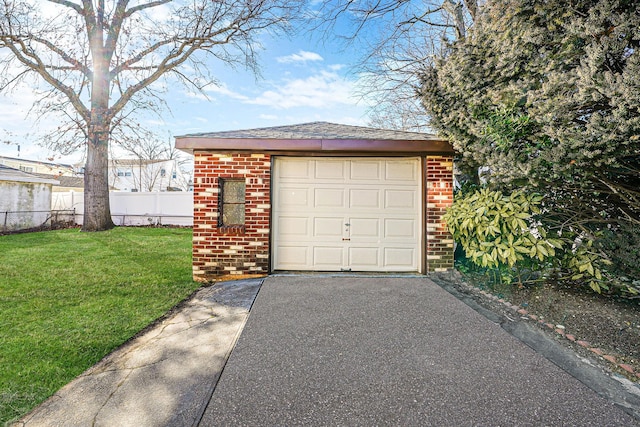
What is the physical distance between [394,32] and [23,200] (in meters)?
15.5

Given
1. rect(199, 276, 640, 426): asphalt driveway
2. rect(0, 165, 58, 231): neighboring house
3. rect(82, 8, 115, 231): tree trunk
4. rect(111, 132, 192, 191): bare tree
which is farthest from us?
rect(111, 132, 192, 191): bare tree

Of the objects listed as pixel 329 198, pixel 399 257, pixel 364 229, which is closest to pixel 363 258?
pixel 364 229

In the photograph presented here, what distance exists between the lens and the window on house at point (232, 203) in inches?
213

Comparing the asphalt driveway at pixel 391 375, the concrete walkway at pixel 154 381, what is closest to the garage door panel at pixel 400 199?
the asphalt driveway at pixel 391 375

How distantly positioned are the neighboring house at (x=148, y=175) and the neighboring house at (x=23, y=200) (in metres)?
15.1

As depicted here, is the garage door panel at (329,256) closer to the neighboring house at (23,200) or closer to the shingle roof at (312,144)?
the shingle roof at (312,144)

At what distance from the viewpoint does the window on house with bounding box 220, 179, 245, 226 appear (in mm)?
5406

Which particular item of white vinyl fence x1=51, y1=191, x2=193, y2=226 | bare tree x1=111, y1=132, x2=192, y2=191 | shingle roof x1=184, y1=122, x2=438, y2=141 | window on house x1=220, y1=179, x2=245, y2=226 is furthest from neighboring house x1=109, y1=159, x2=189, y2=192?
window on house x1=220, y1=179, x2=245, y2=226

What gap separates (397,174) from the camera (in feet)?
18.2

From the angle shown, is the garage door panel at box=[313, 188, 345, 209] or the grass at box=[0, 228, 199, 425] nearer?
the grass at box=[0, 228, 199, 425]

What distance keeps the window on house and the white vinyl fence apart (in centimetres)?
1001

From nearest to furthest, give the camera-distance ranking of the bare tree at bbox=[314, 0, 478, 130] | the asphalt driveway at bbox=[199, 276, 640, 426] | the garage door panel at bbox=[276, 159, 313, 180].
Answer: the asphalt driveway at bbox=[199, 276, 640, 426] < the garage door panel at bbox=[276, 159, 313, 180] < the bare tree at bbox=[314, 0, 478, 130]

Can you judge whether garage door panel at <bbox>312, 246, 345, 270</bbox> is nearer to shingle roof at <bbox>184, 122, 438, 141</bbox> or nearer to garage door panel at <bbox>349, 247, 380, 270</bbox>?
garage door panel at <bbox>349, 247, 380, 270</bbox>

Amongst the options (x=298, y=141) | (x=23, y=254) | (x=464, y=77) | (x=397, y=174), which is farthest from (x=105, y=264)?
(x=464, y=77)
